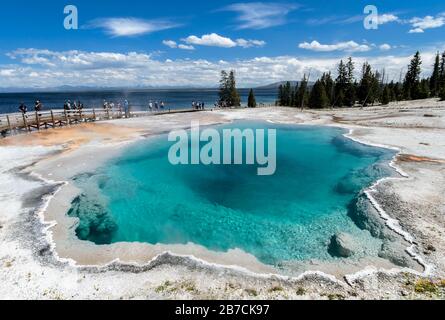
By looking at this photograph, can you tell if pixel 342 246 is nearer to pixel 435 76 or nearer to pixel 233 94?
pixel 233 94

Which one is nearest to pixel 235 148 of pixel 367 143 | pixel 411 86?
pixel 367 143

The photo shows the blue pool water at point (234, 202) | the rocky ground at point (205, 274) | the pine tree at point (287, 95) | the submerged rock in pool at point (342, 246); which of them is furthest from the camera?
the pine tree at point (287, 95)

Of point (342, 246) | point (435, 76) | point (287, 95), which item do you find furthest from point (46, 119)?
point (435, 76)

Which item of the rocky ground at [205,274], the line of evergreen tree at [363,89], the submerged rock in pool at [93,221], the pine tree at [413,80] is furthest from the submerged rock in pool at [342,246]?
the pine tree at [413,80]

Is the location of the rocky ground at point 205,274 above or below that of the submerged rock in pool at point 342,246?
above

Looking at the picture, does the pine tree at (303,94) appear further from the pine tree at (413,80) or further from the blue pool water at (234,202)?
the blue pool water at (234,202)

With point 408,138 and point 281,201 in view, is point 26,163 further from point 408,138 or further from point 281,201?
point 408,138
